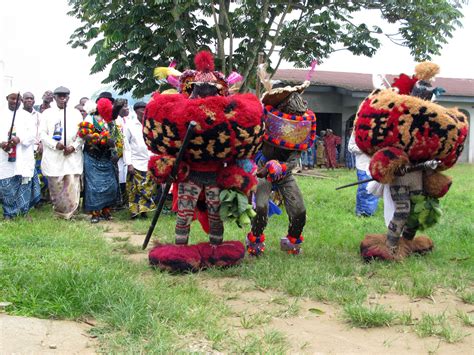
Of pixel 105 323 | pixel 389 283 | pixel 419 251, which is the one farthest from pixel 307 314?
pixel 419 251

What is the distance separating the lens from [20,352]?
2.99 m

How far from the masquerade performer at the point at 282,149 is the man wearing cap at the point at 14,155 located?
3877 mm

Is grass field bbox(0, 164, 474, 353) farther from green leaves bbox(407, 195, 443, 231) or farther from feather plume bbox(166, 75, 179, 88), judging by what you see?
feather plume bbox(166, 75, 179, 88)

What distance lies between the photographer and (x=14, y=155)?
782 cm

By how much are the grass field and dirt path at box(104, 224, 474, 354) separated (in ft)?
0.22

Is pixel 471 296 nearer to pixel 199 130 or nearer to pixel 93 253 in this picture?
pixel 199 130

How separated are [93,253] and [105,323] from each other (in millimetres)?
2316

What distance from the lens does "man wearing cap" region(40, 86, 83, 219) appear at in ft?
27.6

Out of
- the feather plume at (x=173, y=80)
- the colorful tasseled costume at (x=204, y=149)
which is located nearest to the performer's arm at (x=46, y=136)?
the feather plume at (x=173, y=80)

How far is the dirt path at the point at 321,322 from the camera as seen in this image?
3.42 m

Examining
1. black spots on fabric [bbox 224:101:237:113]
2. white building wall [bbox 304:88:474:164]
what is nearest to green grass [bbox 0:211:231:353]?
black spots on fabric [bbox 224:101:237:113]

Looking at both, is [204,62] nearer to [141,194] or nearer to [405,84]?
[405,84]

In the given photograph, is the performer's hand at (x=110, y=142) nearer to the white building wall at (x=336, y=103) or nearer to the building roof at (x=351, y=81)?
the building roof at (x=351, y=81)

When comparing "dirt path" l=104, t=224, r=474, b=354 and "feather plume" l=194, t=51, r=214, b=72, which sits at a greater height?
"feather plume" l=194, t=51, r=214, b=72
